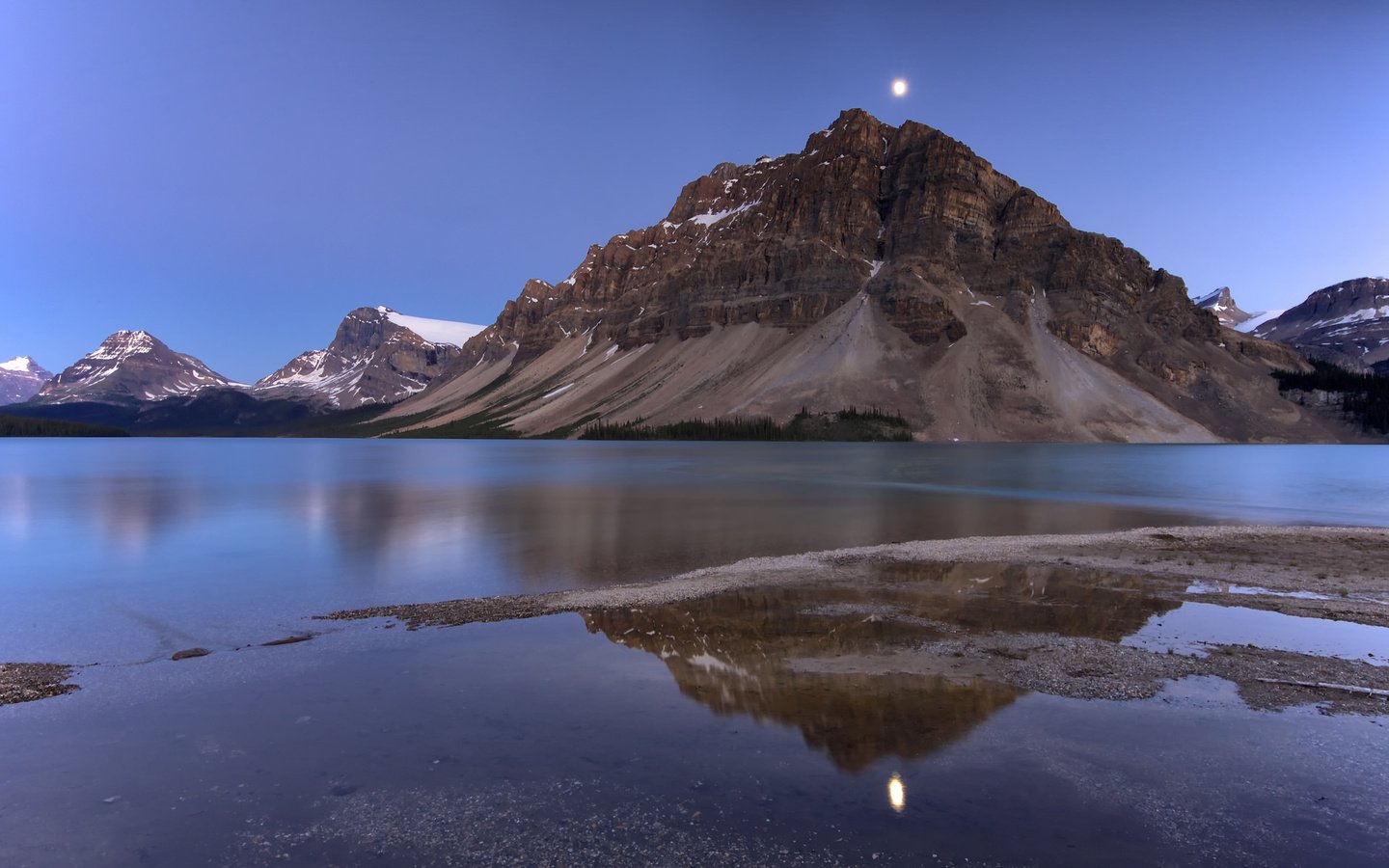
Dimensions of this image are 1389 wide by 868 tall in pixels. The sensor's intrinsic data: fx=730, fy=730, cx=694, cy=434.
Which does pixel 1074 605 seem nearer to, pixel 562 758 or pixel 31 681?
pixel 562 758

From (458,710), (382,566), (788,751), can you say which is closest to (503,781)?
(458,710)

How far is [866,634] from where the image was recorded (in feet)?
51.5

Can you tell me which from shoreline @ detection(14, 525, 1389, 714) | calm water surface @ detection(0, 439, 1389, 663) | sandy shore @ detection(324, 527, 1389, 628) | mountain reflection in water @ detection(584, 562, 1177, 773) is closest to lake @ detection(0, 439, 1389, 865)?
mountain reflection in water @ detection(584, 562, 1177, 773)

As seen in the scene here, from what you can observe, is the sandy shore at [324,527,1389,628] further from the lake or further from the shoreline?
the lake

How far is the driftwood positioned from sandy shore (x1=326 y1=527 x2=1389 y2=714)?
0.03 metres

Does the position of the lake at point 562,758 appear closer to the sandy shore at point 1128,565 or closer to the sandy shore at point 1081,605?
the sandy shore at point 1081,605

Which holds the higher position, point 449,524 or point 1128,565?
point 1128,565

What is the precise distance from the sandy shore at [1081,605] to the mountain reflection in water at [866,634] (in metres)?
0.20

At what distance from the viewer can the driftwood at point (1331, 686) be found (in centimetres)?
1235

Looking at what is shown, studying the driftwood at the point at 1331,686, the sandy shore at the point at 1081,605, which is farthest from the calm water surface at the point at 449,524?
the driftwood at the point at 1331,686

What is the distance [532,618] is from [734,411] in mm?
172883

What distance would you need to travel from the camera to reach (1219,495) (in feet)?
173

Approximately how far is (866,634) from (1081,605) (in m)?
6.84

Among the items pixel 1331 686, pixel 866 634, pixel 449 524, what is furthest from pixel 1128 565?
pixel 449 524
